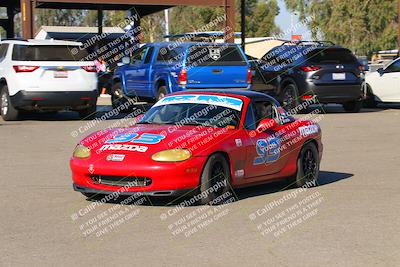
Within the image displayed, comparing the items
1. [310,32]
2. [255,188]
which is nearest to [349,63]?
[255,188]

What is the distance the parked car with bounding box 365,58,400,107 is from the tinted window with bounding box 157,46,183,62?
6560 millimetres

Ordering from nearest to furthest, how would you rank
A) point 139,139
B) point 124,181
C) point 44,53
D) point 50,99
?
point 124,181, point 139,139, point 50,99, point 44,53

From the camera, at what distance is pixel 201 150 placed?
7664mm

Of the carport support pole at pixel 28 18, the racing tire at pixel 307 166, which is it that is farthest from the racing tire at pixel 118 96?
the racing tire at pixel 307 166

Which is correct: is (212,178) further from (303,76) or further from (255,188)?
(303,76)

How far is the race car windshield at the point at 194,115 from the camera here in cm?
848

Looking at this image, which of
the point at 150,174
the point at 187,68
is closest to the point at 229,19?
the point at 187,68

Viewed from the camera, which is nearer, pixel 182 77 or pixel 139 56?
pixel 182 77

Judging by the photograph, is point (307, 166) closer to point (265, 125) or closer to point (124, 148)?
point (265, 125)

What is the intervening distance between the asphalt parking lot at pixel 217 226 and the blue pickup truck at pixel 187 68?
23.1 feet

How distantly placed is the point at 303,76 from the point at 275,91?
1.18m

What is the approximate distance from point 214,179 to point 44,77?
933cm

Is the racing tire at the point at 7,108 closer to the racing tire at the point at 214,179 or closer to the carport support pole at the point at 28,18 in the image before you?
the carport support pole at the point at 28,18

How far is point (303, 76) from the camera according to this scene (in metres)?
19.3
